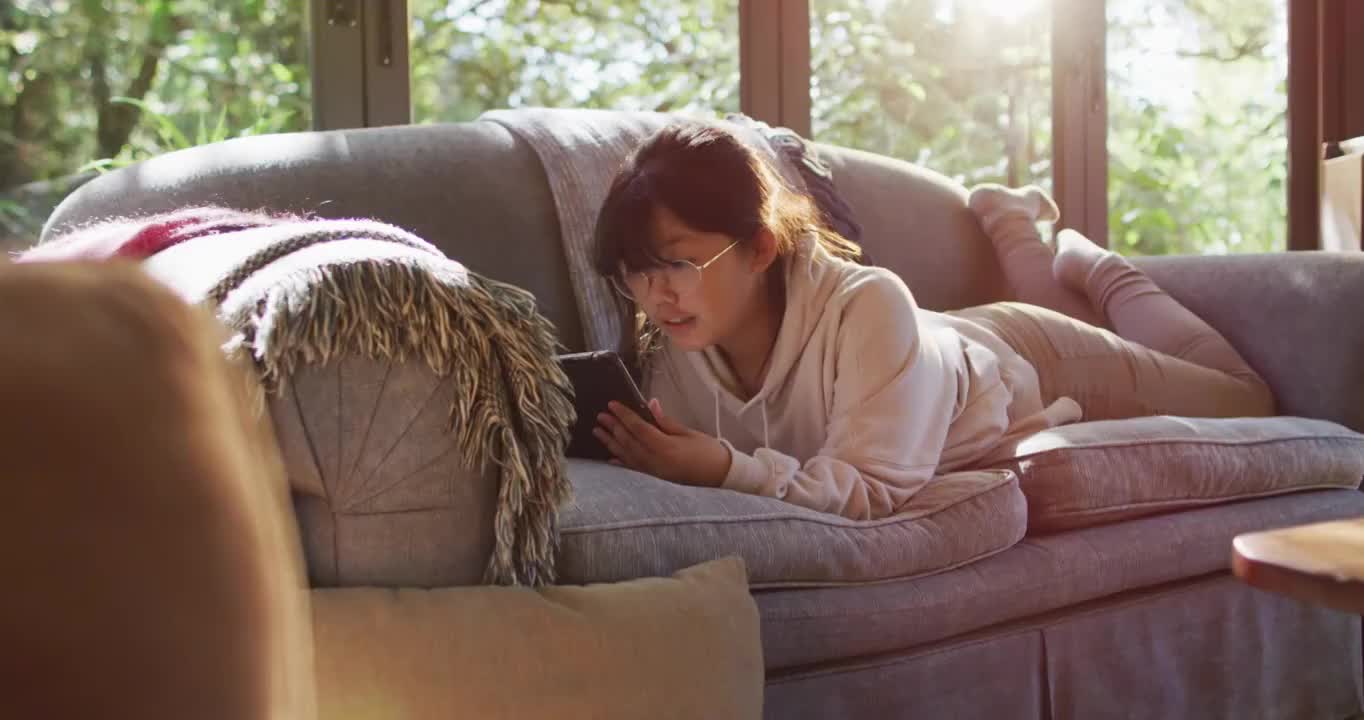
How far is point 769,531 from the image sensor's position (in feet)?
4.65

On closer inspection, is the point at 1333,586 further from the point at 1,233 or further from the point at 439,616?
the point at 1,233

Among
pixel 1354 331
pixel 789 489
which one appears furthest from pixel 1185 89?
pixel 789 489

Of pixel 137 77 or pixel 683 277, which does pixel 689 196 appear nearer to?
pixel 683 277

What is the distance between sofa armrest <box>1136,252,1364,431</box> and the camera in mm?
2230

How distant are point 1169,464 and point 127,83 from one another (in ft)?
6.47

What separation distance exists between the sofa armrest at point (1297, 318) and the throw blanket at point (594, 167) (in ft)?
2.40

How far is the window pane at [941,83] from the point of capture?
3434mm

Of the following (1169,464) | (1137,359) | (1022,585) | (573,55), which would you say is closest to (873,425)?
(1022,585)

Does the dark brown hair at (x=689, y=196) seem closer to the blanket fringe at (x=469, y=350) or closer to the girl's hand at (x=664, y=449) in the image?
the girl's hand at (x=664, y=449)

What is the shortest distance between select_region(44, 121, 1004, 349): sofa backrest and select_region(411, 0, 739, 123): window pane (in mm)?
769

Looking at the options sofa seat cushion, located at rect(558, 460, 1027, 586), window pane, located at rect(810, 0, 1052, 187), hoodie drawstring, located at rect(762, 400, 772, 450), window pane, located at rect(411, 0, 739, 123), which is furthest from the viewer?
window pane, located at rect(810, 0, 1052, 187)

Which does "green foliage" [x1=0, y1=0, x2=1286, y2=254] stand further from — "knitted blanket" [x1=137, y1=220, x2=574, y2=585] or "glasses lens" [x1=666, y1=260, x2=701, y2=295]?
"knitted blanket" [x1=137, y1=220, x2=574, y2=585]

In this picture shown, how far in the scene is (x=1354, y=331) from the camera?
2.21 m

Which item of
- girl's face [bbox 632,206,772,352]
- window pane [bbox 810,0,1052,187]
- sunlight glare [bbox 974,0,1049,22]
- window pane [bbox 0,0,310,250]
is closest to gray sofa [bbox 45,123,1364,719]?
girl's face [bbox 632,206,772,352]
